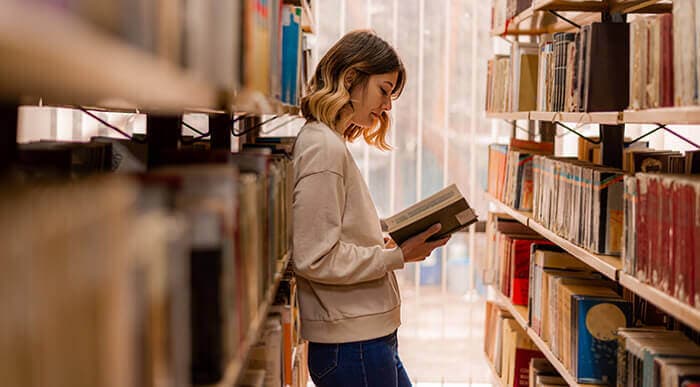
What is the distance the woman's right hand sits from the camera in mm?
2422

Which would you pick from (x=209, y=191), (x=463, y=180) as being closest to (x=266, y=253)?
(x=209, y=191)

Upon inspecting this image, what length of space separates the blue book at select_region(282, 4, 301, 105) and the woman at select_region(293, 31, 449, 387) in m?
0.12

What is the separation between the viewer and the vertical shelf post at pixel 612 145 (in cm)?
284

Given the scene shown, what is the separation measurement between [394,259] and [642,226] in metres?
0.68

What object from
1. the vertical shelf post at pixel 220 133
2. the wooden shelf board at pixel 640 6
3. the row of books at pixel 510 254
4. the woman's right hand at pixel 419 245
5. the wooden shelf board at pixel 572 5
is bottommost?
the row of books at pixel 510 254

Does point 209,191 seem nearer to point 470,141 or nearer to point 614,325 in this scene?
point 614,325

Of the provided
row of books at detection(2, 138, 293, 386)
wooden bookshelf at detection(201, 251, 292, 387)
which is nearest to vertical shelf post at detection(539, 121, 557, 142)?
wooden bookshelf at detection(201, 251, 292, 387)

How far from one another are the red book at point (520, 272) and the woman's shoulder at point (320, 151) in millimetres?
1594

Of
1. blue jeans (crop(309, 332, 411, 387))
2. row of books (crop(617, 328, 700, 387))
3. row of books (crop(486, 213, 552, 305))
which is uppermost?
row of books (crop(486, 213, 552, 305))

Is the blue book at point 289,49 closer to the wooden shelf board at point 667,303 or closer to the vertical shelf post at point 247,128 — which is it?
the vertical shelf post at point 247,128

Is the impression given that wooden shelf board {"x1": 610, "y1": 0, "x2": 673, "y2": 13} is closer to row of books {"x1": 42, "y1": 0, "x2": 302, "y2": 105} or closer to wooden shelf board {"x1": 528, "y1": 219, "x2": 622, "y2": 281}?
wooden shelf board {"x1": 528, "y1": 219, "x2": 622, "y2": 281}

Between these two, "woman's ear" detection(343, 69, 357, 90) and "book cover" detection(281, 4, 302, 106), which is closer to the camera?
"book cover" detection(281, 4, 302, 106)

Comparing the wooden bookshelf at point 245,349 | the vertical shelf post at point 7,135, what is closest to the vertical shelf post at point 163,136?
the wooden bookshelf at point 245,349

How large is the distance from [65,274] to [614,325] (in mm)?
2211
